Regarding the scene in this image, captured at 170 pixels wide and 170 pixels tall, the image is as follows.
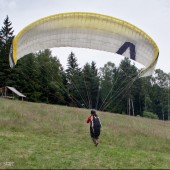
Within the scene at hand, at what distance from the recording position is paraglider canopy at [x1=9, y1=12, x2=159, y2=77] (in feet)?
54.7

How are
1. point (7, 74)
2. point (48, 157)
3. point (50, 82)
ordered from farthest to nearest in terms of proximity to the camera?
point (50, 82)
point (7, 74)
point (48, 157)

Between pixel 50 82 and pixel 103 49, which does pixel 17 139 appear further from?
pixel 50 82

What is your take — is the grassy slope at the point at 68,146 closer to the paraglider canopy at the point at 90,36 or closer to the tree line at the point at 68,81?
the paraglider canopy at the point at 90,36

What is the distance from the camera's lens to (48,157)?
10.5 m

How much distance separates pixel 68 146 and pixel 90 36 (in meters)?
7.54

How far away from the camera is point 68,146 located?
12.9 m

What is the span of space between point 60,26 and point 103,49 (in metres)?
3.07

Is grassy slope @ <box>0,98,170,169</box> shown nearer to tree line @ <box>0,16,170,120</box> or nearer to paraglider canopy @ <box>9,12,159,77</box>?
paraglider canopy @ <box>9,12,159,77</box>

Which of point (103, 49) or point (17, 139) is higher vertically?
point (103, 49)

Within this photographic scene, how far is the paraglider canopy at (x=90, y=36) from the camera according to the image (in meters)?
16.7

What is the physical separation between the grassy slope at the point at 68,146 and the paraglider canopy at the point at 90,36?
4.02m

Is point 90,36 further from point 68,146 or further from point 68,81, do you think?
point 68,81

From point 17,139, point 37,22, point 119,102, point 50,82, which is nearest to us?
point 17,139

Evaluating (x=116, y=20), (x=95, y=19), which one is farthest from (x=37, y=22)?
(x=116, y=20)
